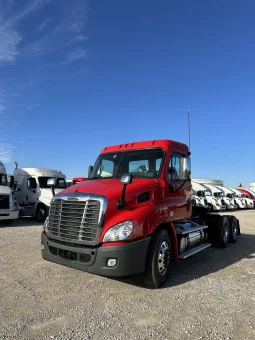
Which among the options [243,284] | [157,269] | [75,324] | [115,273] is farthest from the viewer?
[243,284]

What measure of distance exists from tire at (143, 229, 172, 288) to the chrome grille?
0.94m

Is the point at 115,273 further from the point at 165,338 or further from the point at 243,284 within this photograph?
the point at 243,284

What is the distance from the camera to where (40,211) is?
1515cm

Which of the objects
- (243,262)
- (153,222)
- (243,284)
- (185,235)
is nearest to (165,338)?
(153,222)

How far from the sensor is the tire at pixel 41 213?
1491 cm

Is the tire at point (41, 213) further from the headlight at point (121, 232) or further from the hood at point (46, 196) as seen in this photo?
the headlight at point (121, 232)

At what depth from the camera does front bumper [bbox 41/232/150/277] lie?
4586 millimetres

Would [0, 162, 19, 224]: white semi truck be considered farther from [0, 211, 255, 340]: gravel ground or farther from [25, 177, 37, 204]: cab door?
[0, 211, 255, 340]: gravel ground

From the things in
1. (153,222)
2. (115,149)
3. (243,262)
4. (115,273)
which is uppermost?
(115,149)

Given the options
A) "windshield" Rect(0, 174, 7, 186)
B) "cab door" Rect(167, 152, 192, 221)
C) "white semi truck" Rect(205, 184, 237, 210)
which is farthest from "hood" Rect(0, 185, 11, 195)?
"white semi truck" Rect(205, 184, 237, 210)

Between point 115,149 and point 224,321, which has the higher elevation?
point 115,149

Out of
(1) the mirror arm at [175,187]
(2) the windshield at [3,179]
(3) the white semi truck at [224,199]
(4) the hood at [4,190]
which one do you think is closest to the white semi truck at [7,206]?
(4) the hood at [4,190]

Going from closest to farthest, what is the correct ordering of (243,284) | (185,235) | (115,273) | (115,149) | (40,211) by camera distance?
(115,273) < (243,284) < (185,235) < (115,149) < (40,211)

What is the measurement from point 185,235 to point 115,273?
7.33ft
